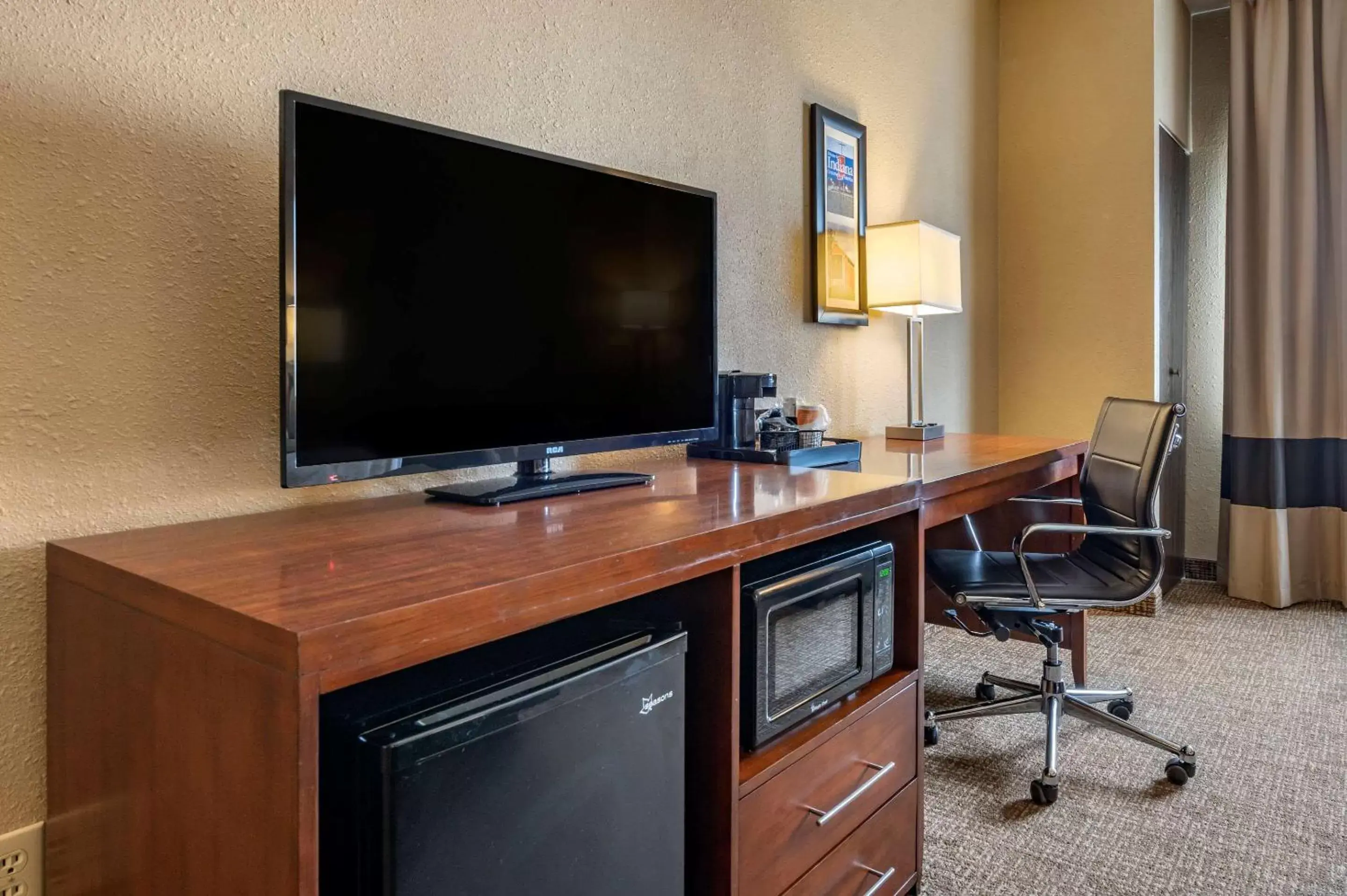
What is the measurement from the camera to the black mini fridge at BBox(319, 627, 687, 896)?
777 millimetres

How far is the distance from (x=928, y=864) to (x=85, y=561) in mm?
1532

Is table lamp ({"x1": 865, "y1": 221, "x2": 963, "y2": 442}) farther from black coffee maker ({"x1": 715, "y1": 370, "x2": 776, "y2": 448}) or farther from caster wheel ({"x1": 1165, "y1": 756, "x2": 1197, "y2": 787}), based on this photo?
caster wheel ({"x1": 1165, "y1": 756, "x2": 1197, "y2": 787})

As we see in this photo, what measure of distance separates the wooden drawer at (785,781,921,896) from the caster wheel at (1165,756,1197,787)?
81cm

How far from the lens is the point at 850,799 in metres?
1.41

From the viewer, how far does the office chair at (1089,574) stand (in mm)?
2059

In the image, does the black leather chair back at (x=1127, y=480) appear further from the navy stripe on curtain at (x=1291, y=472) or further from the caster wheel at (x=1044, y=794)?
the navy stripe on curtain at (x=1291, y=472)

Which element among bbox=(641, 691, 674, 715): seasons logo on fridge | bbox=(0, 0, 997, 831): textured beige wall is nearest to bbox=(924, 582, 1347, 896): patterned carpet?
bbox=(641, 691, 674, 715): seasons logo on fridge

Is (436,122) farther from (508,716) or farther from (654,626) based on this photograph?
(508,716)

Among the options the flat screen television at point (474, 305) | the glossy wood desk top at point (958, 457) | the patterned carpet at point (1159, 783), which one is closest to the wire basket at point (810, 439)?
the glossy wood desk top at point (958, 457)

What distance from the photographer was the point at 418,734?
786 millimetres

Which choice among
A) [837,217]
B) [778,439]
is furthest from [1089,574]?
[837,217]

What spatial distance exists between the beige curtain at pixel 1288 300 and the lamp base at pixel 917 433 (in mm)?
1763

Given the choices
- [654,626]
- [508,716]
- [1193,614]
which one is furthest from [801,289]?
[1193,614]

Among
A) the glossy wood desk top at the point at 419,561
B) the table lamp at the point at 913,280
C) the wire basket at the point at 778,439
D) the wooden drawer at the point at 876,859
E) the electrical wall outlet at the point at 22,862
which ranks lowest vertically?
the wooden drawer at the point at 876,859
